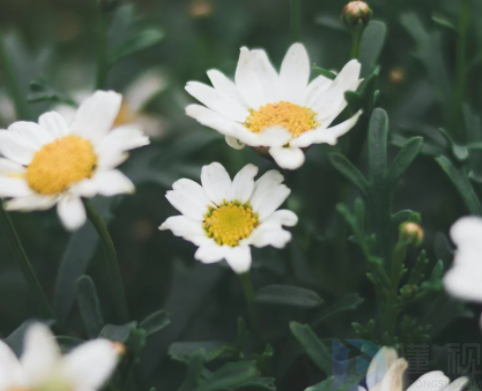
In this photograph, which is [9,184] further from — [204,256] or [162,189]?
[162,189]

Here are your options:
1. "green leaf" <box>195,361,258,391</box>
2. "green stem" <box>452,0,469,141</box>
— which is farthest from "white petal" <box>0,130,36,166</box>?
"green stem" <box>452,0,469,141</box>

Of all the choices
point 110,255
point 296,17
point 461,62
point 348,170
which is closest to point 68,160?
point 110,255

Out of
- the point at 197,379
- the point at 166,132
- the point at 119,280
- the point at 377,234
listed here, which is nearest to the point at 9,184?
the point at 119,280

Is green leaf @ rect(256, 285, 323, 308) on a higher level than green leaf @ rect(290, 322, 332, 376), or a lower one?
higher

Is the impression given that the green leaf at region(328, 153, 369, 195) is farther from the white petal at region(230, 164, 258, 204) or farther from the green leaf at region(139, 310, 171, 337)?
the green leaf at region(139, 310, 171, 337)

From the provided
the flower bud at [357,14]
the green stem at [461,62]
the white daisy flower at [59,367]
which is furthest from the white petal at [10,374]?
the green stem at [461,62]

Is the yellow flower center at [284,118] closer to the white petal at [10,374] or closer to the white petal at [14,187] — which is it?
the white petal at [14,187]
